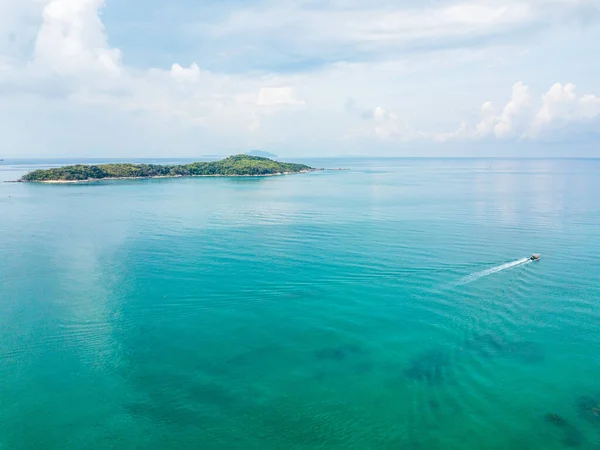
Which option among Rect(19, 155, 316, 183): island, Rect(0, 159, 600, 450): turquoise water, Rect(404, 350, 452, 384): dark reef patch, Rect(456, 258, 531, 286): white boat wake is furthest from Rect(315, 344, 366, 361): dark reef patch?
Rect(19, 155, 316, 183): island

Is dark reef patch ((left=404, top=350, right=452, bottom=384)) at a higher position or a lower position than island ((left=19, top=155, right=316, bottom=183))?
lower

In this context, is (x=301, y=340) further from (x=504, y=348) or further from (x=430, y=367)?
(x=504, y=348)

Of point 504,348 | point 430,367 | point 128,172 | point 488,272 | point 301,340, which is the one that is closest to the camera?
point 430,367

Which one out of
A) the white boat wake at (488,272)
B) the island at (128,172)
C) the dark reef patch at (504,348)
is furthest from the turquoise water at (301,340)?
the island at (128,172)

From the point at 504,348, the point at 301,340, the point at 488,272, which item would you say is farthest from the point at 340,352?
the point at 488,272

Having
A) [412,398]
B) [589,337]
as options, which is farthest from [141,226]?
[589,337]

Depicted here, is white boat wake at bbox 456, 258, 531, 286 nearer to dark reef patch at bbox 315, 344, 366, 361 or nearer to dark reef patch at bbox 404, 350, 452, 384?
dark reef patch at bbox 404, 350, 452, 384

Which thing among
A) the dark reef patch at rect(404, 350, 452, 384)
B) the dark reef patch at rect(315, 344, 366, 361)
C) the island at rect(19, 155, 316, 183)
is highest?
the island at rect(19, 155, 316, 183)

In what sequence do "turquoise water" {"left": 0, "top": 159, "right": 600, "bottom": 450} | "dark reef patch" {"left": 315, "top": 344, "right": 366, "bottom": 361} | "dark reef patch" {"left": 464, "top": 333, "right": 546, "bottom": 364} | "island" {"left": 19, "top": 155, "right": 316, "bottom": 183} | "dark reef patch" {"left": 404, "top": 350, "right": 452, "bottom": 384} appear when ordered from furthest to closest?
Result: "island" {"left": 19, "top": 155, "right": 316, "bottom": 183}, "dark reef patch" {"left": 315, "top": 344, "right": 366, "bottom": 361}, "dark reef patch" {"left": 464, "top": 333, "right": 546, "bottom": 364}, "dark reef patch" {"left": 404, "top": 350, "right": 452, "bottom": 384}, "turquoise water" {"left": 0, "top": 159, "right": 600, "bottom": 450}

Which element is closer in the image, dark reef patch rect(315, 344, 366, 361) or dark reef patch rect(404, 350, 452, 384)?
dark reef patch rect(404, 350, 452, 384)
